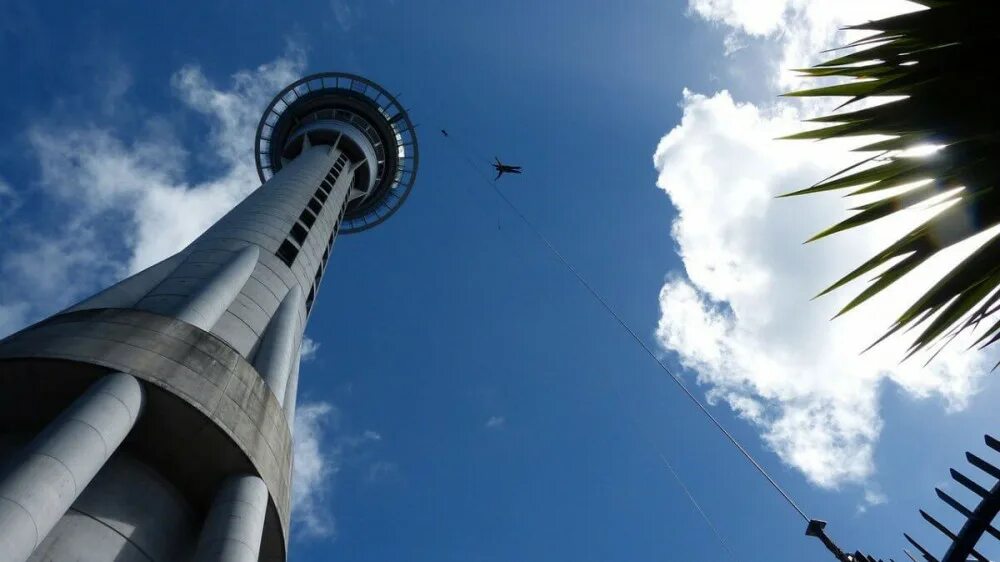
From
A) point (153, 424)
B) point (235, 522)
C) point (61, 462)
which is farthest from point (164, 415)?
point (61, 462)

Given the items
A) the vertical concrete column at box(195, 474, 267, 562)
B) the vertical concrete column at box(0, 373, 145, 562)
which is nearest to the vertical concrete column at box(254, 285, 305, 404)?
the vertical concrete column at box(195, 474, 267, 562)

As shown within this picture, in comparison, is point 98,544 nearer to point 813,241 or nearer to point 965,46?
point 813,241

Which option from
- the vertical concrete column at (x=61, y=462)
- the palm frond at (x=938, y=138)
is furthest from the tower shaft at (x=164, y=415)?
the palm frond at (x=938, y=138)

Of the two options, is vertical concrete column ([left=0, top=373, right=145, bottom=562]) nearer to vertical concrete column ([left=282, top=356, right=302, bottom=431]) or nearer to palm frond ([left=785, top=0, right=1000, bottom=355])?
vertical concrete column ([left=282, top=356, right=302, bottom=431])

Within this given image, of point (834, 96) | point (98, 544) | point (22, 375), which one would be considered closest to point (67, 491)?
point (98, 544)

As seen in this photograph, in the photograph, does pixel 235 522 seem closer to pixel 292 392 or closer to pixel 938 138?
pixel 292 392
